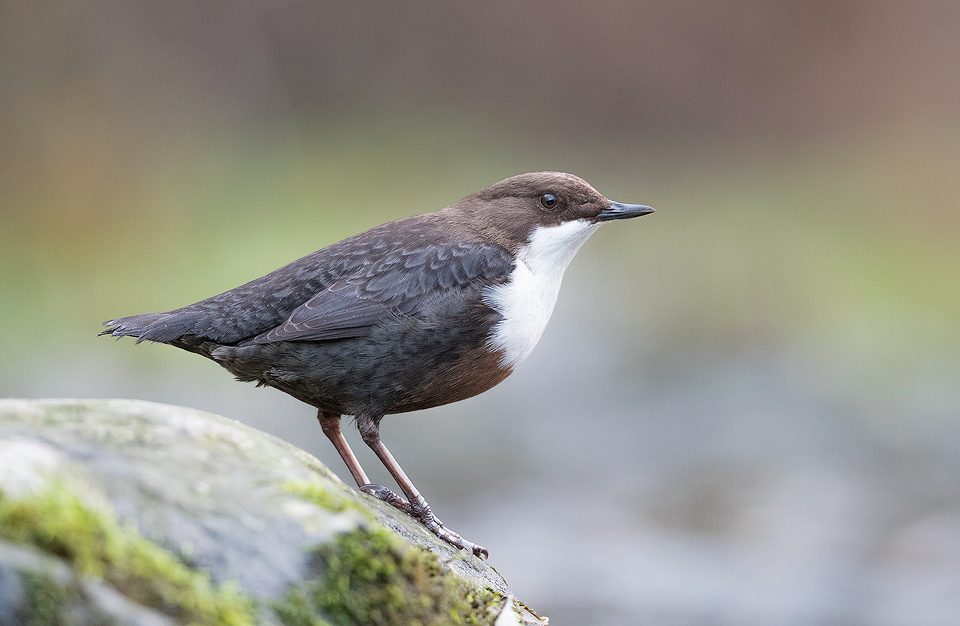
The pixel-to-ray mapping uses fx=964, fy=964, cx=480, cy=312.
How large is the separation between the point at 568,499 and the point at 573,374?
1626 millimetres

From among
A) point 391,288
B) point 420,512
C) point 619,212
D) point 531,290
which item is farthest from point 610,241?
point 420,512

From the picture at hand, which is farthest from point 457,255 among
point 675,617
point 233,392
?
point 233,392

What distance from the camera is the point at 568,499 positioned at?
723cm

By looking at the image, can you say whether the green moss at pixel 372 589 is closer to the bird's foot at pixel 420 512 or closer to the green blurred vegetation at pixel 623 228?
the bird's foot at pixel 420 512

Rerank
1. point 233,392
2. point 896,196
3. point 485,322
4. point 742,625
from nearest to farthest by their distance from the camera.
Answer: point 485,322 → point 742,625 → point 233,392 → point 896,196

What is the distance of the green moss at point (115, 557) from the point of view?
152 centimetres

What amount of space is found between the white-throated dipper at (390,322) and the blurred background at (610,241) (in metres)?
3.09

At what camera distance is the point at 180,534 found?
1.71m

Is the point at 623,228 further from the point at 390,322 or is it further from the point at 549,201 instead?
the point at 390,322

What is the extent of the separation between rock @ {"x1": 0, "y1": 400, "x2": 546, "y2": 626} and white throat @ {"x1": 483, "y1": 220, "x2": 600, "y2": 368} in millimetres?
1131

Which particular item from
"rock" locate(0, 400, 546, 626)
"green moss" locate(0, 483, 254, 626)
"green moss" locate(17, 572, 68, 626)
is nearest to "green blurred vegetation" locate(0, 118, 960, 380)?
"rock" locate(0, 400, 546, 626)

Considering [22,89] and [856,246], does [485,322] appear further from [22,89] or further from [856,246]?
[22,89]

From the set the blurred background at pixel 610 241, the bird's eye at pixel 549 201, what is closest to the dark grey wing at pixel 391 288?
the bird's eye at pixel 549 201

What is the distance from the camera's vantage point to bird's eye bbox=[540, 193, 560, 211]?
11.6 ft
